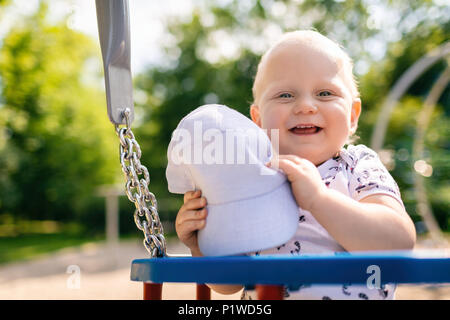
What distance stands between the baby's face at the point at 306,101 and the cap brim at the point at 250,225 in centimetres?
30

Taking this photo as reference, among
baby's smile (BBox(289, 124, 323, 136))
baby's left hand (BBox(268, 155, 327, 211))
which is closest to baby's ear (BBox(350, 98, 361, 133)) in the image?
baby's smile (BBox(289, 124, 323, 136))

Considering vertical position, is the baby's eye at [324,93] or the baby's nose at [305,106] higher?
the baby's eye at [324,93]

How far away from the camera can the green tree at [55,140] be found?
13.0 meters

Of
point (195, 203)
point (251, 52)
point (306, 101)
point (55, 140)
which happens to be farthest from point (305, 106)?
point (55, 140)

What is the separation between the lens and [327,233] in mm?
1226

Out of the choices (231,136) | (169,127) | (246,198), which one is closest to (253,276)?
(246,198)

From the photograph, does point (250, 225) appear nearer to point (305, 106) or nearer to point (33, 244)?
point (305, 106)

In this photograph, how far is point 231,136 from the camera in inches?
40.7

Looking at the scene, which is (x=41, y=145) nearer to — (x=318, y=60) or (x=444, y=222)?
(x=444, y=222)

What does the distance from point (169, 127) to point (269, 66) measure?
536 inches

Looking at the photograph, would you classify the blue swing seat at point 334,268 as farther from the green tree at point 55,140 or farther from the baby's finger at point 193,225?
the green tree at point 55,140

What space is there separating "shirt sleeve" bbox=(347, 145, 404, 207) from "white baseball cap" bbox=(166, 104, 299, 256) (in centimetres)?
26

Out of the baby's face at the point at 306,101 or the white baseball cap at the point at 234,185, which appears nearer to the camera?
the white baseball cap at the point at 234,185

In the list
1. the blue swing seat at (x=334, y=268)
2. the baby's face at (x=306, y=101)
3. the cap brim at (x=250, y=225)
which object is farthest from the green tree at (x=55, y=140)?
the blue swing seat at (x=334, y=268)
